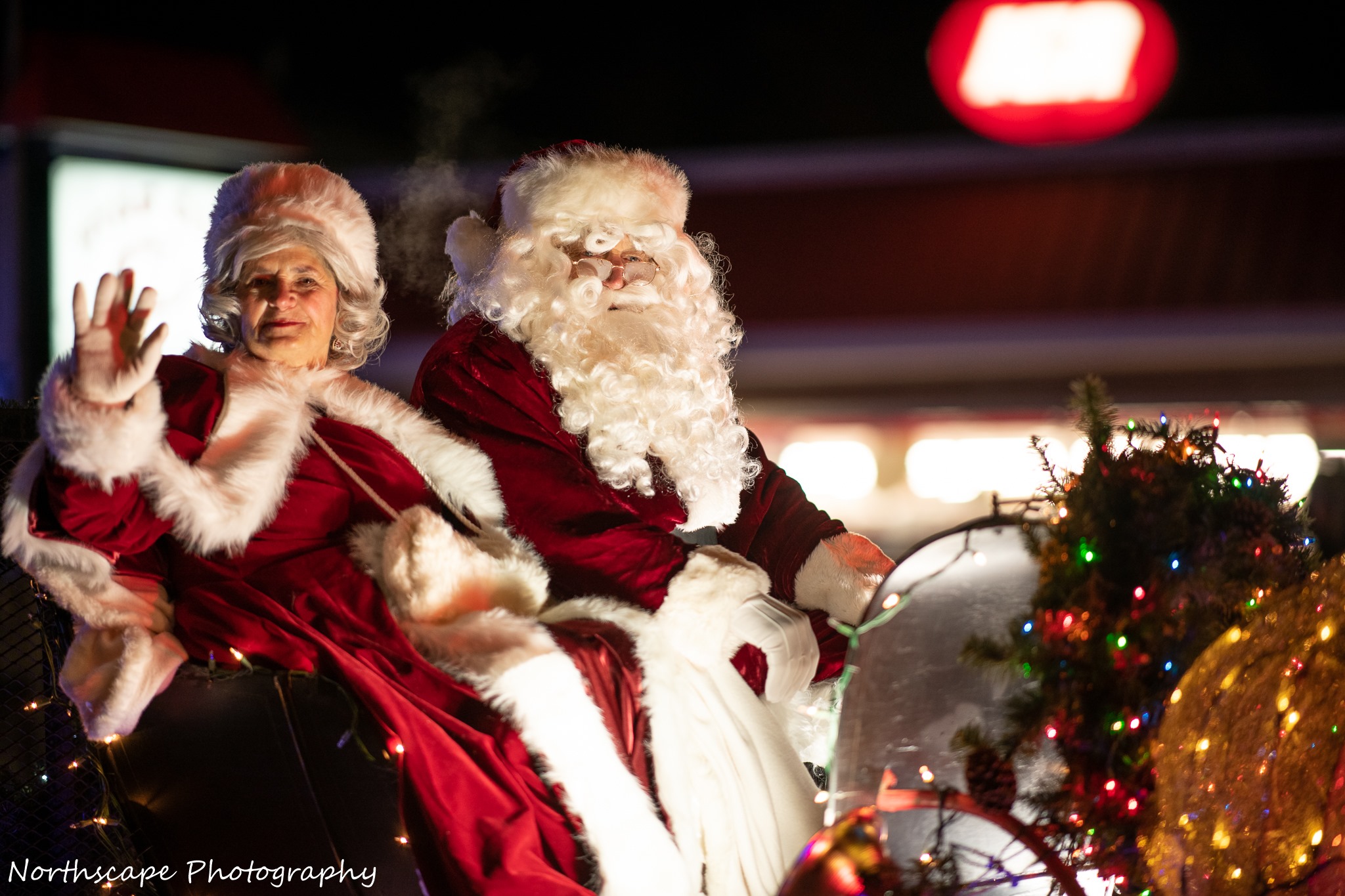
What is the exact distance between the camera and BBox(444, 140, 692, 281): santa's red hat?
2.63 m

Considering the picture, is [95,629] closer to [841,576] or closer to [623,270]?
[623,270]

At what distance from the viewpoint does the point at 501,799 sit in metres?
1.92

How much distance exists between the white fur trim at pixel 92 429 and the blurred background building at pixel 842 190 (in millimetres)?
4619

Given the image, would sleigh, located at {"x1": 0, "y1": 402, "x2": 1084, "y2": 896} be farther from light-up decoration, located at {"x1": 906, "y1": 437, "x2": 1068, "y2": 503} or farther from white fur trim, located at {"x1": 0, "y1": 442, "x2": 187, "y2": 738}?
light-up decoration, located at {"x1": 906, "y1": 437, "x2": 1068, "y2": 503}

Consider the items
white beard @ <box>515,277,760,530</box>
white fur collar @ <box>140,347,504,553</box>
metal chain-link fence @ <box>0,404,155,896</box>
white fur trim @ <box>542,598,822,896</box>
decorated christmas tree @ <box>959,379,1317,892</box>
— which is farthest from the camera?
white beard @ <box>515,277,760,530</box>

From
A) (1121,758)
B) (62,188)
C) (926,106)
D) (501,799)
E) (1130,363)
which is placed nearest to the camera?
(1121,758)

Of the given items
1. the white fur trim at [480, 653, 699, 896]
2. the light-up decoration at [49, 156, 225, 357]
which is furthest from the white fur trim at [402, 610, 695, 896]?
the light-up decoration at [49, 156, 225, 357]

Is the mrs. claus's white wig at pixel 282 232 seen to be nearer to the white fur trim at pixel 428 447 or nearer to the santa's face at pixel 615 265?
the white fur trim at pixel 428 447

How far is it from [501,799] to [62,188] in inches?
235

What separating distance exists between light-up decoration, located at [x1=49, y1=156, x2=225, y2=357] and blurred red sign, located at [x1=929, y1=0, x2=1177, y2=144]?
4.28m

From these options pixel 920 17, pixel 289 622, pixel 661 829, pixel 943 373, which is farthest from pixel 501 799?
pixel 920 17

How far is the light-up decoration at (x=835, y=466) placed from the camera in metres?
7.72

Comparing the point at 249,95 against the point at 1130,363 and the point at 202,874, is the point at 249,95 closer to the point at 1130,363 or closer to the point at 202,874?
the point at 1130,363

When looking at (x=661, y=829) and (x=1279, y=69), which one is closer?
(x=661, y=829)
